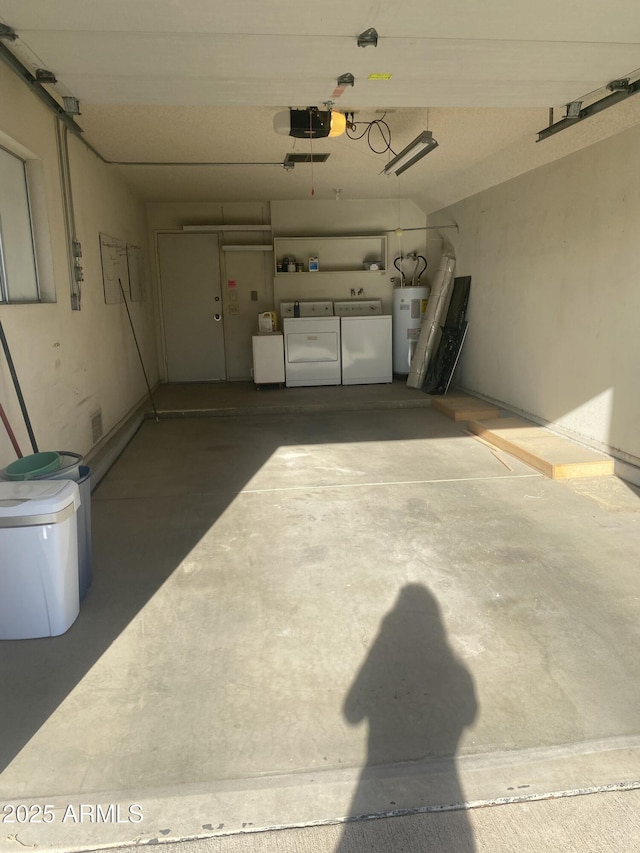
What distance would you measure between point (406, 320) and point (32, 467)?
20.4 feet

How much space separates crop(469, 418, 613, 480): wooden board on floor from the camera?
13.6 feet

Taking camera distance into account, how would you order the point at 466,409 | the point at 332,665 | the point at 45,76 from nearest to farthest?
the point at 332,665 < the point at 45,76 < the point at 466,409

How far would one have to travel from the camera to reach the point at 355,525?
3.42m

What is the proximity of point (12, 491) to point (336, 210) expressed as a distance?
722 centimetres

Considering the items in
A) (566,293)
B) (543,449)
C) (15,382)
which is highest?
(566,293)

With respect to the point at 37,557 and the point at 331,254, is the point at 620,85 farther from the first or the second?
the point at 331,254

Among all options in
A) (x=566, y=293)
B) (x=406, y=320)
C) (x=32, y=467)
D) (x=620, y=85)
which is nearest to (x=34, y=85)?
(x=32, y=467)

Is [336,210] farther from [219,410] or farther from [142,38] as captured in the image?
[142,38]

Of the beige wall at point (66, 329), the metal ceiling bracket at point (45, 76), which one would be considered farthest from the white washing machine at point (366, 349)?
the metal ceiling bracket at point (45, 76)

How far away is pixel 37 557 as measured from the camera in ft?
7.16

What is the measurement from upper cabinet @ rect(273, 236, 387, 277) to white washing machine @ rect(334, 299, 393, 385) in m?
0.89

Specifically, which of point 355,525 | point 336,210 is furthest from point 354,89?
point 336,210

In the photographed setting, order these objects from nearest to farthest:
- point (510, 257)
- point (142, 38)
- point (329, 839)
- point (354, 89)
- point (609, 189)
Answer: point (329, 839)
point (142, 38)
point (354, 89)
point (609, 189)
point (510, 257)

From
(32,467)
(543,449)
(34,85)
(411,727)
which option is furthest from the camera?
(543,449)
